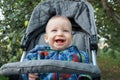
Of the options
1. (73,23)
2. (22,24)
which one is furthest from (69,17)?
(22,24)

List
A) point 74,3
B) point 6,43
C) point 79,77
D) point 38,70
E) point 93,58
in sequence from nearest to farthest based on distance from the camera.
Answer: point 38,70
point 79,77
point 93,58
point 74,3
point 6,43

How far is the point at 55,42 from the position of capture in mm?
4086

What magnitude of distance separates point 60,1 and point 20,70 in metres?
Answer: 2.21

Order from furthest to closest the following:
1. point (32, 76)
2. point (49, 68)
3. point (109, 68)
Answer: point (109, 68) → point (32, 76) → point (49, 68)

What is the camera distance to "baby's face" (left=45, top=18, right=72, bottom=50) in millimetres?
4062

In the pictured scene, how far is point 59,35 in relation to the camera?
4.05 m

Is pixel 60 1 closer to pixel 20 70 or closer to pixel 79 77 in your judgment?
pixel 79 77

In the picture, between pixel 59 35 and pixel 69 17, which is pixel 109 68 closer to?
pixel 69 17

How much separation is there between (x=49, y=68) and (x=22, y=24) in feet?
10.6

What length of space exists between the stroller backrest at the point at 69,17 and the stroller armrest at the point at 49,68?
1.46m

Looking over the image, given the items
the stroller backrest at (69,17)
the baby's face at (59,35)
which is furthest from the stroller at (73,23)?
the baby's face at (59,35)

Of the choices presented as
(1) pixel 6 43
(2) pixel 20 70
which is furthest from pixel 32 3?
(2) pixel 20 70

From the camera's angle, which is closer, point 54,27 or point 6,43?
point 54,27

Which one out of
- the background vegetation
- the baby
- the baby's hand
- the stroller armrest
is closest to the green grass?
the background vegetation
